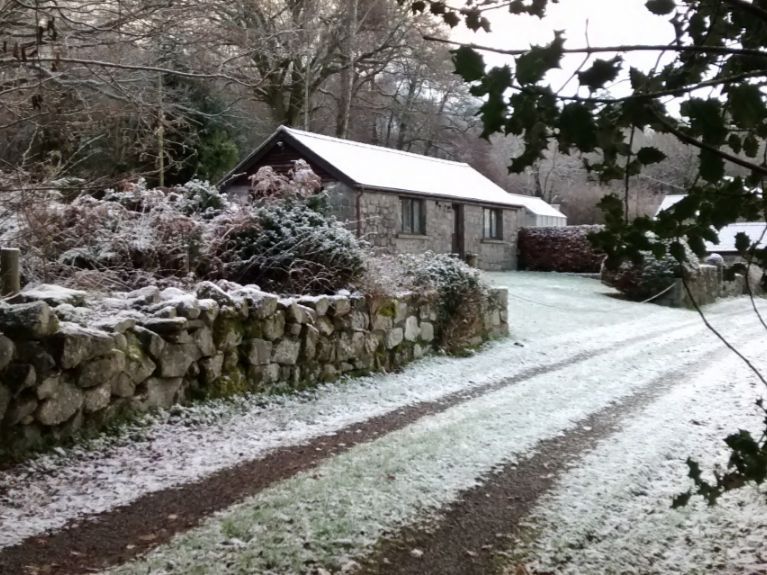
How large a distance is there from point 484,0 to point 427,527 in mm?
2960

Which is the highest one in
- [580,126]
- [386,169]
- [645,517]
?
[386,169]

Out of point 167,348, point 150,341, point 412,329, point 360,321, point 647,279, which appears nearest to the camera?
point 150,341

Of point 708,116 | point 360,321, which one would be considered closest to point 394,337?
point 360,321

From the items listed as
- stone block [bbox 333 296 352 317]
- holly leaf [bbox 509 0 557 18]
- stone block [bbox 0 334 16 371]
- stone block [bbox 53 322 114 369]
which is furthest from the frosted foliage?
holly leaf [bbox 509 0 557 18]

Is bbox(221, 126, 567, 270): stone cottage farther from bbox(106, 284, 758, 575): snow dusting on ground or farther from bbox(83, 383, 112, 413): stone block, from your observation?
bbox(83, 383, 112, 413): stone block

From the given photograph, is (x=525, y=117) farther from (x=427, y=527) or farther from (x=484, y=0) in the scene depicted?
(x=427, y=527)

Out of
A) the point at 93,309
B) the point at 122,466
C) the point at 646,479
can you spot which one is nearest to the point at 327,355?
the point at 93,309

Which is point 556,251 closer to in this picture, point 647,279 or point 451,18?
point 647,279

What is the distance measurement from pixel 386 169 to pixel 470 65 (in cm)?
1910

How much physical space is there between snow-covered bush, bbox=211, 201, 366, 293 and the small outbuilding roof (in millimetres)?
9280

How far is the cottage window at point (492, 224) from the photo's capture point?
82.4ft

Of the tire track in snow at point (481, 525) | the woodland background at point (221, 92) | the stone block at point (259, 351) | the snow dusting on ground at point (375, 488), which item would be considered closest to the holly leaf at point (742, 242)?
the woodland background at point (221, 92)

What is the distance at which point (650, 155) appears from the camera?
240 cm

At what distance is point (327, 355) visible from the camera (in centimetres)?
820
